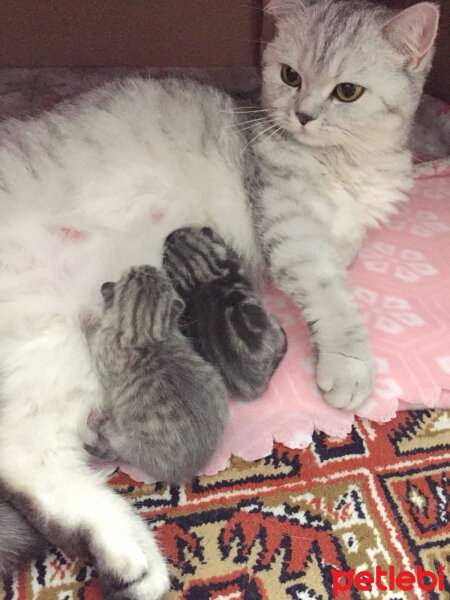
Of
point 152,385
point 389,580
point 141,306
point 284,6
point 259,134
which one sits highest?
point 284,6

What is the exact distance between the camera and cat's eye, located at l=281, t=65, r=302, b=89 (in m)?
1.39

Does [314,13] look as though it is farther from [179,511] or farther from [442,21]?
[179,511]

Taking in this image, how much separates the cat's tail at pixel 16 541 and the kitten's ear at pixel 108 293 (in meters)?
0.48

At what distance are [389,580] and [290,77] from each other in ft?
4.07

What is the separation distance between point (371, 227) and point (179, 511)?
38.7 inches

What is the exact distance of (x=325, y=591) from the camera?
0.99 metres

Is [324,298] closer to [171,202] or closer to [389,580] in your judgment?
[171,202]

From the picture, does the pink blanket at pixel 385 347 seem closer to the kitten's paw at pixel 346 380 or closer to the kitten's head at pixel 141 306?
the kitten's paw at pixel 346 380

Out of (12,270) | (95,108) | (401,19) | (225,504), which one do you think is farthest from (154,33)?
(225,504)

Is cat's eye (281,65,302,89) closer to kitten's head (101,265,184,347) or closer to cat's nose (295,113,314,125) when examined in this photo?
cat's nose (295,113,314,125)

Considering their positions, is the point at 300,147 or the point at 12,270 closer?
the point at 12,270

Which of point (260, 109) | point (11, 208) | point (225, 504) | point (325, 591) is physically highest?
point (260, 109)

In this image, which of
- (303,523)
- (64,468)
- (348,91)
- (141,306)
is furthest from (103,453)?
(348,91)

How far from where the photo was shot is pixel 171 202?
1.40 meters
